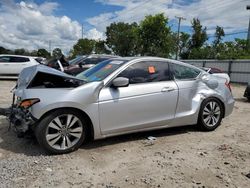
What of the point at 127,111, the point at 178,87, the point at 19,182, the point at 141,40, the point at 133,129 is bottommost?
the point at 19,182

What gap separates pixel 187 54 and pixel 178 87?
45.3m

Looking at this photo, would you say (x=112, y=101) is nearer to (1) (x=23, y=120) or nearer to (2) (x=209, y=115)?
(1) (x=23, y=120)

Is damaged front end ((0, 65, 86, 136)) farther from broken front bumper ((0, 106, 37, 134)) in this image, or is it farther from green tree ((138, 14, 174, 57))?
green tree ((138, 14, 174, 57))

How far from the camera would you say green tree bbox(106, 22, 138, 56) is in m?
42.3

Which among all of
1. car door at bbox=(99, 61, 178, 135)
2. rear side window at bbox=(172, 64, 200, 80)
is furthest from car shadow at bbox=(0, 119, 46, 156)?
rear side window at bbox=(172, 64, 200, 80)

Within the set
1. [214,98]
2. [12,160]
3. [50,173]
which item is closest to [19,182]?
[50,173]

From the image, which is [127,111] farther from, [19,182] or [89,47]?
[89,47]

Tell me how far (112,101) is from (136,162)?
106 centimetres

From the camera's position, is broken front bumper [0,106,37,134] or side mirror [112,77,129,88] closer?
broken front bumper [0,106,37,134]

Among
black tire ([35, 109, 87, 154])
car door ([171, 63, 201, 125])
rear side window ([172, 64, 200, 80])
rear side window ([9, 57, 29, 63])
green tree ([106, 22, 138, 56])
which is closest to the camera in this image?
black tire ([35, 109, 87, 154])

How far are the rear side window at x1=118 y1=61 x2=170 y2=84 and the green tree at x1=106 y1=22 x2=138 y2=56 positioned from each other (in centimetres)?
3479

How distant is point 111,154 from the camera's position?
445 centimetres

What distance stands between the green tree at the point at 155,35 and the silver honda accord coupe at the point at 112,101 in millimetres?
27800

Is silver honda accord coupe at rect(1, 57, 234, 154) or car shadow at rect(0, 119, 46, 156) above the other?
silver honda accord coupe at rect(1, 57, 234, 154)
